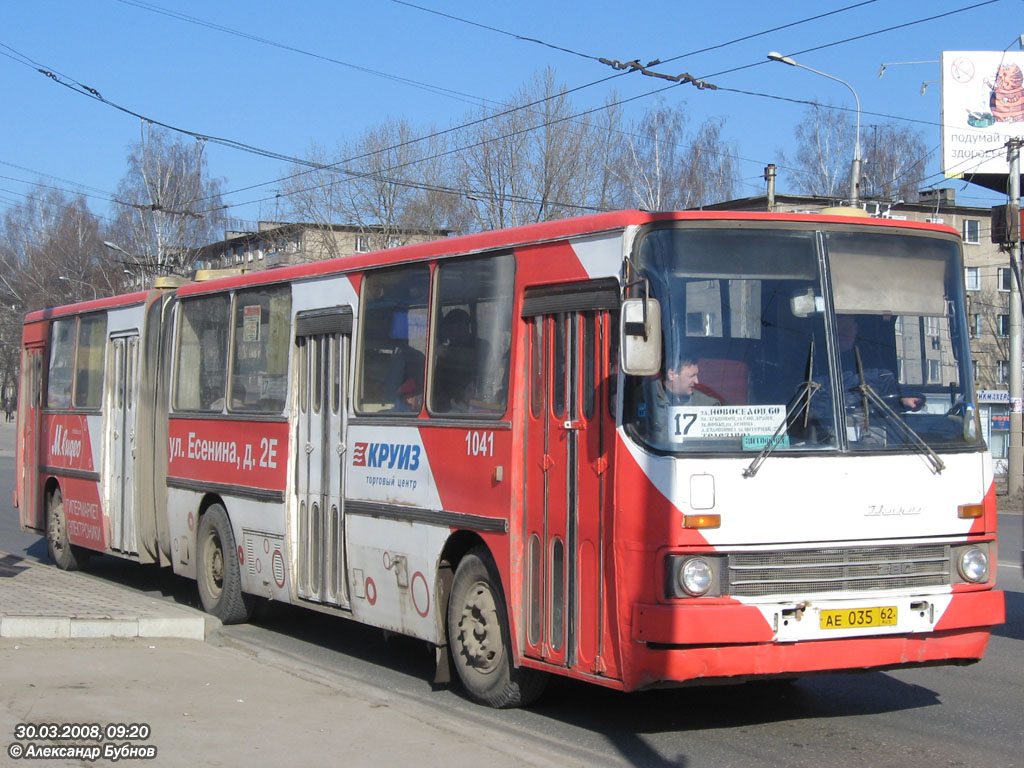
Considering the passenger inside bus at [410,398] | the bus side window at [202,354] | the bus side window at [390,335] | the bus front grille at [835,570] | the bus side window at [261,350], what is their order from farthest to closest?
the bus side window at [202,354]
the bus side window at [261,350]
the bus side window at [390,335]
the passenger inside bus at [410,398]
the bus front grille at [835,570]

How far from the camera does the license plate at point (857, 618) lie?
6906 mm

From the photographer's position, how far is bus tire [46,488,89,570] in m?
15.6

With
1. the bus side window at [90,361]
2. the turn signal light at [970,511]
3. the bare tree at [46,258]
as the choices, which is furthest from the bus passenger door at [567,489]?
the bare tree at [46,258]

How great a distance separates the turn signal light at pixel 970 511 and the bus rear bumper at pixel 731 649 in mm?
755

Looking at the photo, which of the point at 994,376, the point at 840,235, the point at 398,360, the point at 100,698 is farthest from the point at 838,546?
the point at 994,376

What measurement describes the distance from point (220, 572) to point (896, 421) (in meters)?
7.20

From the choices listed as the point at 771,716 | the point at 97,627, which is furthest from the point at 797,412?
the point at 97,627

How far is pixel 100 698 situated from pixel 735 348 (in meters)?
4.46

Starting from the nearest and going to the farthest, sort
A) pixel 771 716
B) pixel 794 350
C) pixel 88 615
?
pixel 794 350
pixel 771 716
pixel 88 615

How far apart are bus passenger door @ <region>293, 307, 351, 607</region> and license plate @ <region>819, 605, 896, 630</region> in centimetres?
425

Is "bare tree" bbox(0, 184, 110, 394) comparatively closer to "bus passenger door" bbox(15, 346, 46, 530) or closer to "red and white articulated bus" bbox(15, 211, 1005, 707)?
"bus passenger door" bbox(15, 346, 46, 530)

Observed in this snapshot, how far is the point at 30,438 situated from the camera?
663 inches

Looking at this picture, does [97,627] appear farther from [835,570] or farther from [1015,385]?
[1015,385]

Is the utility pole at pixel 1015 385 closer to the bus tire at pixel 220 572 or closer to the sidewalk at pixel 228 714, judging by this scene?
the bus tire at pixel 220 572
